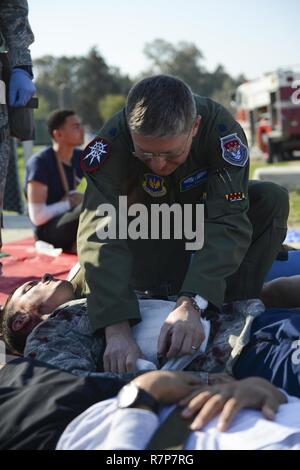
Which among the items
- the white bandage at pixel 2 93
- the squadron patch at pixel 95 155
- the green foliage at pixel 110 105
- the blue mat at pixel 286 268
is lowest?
the blue mat at pixel 286 268

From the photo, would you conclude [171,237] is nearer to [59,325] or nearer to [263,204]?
[263,204]

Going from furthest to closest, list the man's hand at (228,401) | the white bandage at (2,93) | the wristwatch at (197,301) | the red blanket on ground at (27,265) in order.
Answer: the red blanket on ground at (27,265) → the white bandage at (2,93) → the wristwatch at (197,301) → the man's hand at (228,401)

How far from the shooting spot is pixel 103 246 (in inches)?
91.0

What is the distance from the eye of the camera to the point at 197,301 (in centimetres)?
215

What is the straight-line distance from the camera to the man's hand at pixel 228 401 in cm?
151

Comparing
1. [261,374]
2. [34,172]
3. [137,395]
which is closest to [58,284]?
[261,374]

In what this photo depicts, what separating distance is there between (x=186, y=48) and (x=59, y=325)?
80.3 meters

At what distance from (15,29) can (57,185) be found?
1845mm

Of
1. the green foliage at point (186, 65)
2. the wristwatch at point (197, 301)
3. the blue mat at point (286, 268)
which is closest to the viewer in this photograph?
the wristwatch at point (197, 301)

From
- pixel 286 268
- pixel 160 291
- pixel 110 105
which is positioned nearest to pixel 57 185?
pixel 286 268

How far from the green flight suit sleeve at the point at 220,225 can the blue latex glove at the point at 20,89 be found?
108cm

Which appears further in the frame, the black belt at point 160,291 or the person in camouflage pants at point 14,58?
the person in camouflage pants at point 14,58

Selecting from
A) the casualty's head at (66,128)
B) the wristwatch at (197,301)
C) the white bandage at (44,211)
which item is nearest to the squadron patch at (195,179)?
the wristwatch at (197,301)

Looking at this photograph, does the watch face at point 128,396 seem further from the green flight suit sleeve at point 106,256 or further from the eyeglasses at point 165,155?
the eyeglasses at point 165,155
